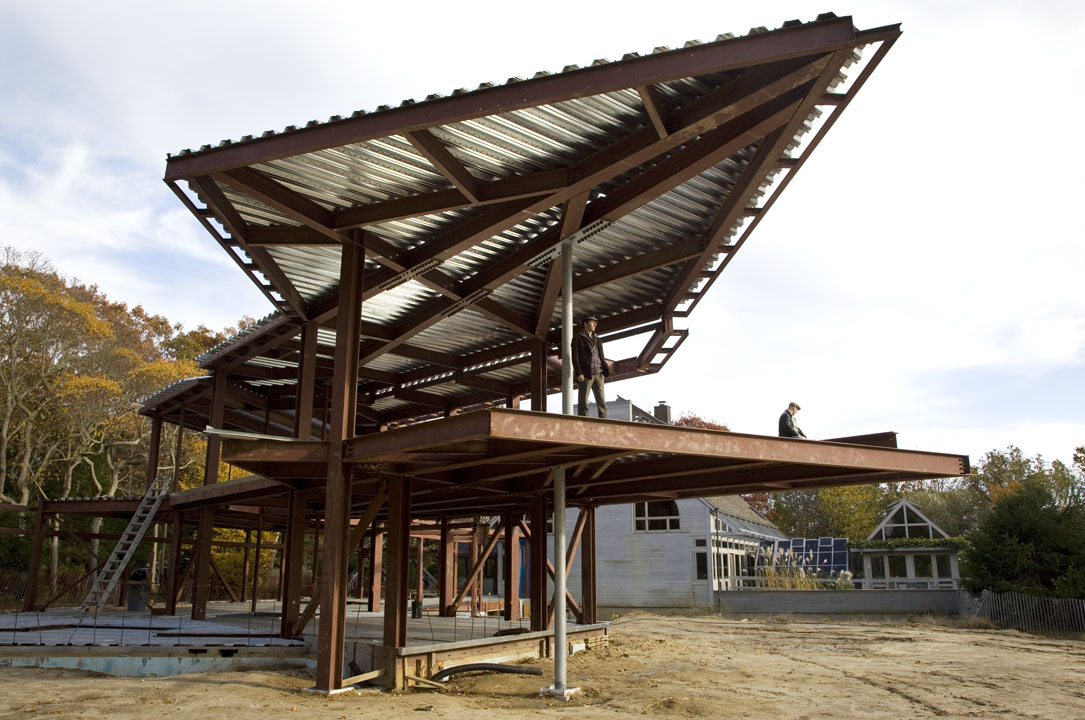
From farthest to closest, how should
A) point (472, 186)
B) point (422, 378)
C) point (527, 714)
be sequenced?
point (422, 378)
point (472, 186)
point (527, 714)

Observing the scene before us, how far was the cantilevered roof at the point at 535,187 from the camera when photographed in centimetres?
894

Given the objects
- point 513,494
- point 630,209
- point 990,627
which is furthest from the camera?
point 990,627

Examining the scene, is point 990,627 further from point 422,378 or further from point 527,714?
point 527,714

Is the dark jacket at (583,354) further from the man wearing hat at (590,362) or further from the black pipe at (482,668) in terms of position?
the black pipe at (482,668)

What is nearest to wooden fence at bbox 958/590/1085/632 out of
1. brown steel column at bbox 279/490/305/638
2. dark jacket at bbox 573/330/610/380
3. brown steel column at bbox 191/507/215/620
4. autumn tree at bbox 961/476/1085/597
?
autumn tree at bbox 961/476/1085/597

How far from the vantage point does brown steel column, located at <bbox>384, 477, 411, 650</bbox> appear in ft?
38.6

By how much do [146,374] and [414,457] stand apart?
90.4 ft

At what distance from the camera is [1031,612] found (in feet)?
78.4

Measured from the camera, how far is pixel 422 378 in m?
20.6

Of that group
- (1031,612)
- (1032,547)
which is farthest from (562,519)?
(1032,547)

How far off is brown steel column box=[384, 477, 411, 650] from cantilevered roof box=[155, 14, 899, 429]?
11.4 ft

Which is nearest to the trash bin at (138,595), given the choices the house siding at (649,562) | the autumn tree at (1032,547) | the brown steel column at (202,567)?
the brown steel column at (202,567)

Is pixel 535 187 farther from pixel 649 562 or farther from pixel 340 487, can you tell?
pixel 649 562

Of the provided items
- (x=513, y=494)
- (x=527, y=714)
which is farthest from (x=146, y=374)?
(x=527, y=714)
